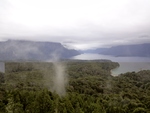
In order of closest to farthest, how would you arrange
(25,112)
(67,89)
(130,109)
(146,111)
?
1. (25,112)
2. (146,111)
3. (130,109)
4. (67,89)

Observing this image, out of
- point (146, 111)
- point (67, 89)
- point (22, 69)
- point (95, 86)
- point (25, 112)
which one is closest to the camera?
point (25, 112)

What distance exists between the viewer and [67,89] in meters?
56.3

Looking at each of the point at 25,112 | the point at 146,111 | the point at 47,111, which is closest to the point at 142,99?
the point at 146,111

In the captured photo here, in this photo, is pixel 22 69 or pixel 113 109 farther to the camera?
pixel 22 69

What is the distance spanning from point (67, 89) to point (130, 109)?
23123 mm

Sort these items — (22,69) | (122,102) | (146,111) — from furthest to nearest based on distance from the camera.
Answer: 1. (22,69)
2. (122,102)
3. (146,111)

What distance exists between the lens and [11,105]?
1280 inches

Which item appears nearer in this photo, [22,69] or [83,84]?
[83,84]

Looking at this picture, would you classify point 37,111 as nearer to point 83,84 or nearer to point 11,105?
point 11,105

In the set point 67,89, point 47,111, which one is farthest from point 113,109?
point 67,89

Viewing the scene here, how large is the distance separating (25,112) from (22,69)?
287 ft

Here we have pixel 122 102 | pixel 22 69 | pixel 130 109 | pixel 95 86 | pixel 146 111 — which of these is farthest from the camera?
pixel 22 69

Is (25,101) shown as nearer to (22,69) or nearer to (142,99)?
(142,99)

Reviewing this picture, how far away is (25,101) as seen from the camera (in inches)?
1522
